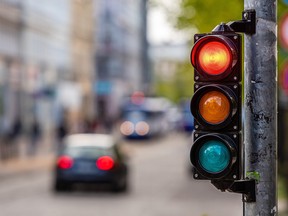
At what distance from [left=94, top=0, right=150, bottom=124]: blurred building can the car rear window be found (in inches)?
2532

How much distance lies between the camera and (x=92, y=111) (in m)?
94.7

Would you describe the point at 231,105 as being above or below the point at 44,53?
below

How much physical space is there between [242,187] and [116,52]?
4031 inches

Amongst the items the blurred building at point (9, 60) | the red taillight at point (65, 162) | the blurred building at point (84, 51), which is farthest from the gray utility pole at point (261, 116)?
the blurred building at point (84, 51)

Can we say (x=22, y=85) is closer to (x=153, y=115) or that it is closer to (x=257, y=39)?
(x=153, y=115)

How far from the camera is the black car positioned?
25984 millimetres

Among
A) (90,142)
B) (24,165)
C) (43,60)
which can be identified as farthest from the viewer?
(43,60)

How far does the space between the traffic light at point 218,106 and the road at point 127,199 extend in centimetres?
1370

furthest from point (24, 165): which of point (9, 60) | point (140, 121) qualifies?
point (140, 121)

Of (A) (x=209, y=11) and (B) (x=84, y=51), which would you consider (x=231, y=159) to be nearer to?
(A) (x=209, y=11)

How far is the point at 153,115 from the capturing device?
249 feet

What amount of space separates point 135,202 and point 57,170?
2335 millimetres

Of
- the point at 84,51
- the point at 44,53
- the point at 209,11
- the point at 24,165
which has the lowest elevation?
the point at 24,165

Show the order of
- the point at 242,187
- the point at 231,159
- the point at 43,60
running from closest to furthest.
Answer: the point at 231,159
the point at 242,187
the point at 43,60
